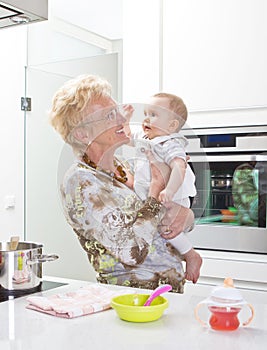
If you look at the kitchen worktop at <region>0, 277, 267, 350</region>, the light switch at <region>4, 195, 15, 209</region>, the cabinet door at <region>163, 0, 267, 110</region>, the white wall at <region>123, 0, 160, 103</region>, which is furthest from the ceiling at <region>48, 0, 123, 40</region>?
the kitchen worktop at <region>0, 277, 267, 350</region>

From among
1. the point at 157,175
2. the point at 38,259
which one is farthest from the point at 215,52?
the point at 38,259

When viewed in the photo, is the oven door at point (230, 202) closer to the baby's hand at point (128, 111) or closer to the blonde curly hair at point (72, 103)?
the baby's hand at point (128, 111)

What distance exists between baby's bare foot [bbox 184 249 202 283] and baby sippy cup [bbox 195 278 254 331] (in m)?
0.79

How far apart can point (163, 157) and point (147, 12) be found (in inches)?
36.2

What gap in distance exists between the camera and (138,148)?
1.72 meters

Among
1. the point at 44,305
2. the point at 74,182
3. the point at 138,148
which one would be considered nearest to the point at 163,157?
the point at 138,148

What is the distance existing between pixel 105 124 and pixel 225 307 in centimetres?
85

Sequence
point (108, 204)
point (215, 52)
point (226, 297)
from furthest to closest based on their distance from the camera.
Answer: point (215, 52)
point (108, 204)
point (226, 297)

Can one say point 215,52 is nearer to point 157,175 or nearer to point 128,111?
point 128,111

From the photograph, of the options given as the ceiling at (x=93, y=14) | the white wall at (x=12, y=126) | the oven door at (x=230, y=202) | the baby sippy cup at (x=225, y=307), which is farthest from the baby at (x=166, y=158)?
the white wall at (x=12, y=126)

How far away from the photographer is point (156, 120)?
1.76m

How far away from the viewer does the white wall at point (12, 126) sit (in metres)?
2.89

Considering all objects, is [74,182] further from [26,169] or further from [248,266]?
[26,169]

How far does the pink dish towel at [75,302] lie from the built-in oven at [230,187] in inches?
40.3
